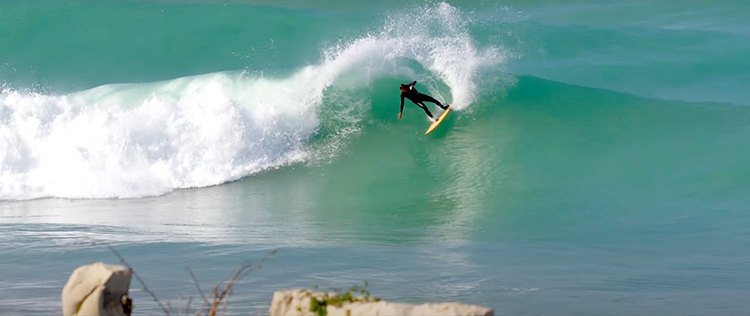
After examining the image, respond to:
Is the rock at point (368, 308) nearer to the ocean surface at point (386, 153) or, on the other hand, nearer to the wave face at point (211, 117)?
the ocean surface at point (386, 153)

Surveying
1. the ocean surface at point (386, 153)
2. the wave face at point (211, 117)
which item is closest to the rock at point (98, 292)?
the ocean surface at point (386, 153)

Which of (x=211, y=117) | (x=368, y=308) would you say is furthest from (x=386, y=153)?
(x=368, y=308)

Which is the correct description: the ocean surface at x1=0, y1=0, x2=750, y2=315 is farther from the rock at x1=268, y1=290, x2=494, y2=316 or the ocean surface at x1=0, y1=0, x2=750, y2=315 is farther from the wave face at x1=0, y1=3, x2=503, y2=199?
the rock at x1=268, y1=290, x2=494, y2=316

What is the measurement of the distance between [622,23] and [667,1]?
2463 mm

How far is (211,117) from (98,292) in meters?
10.4

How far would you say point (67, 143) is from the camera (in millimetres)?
13352

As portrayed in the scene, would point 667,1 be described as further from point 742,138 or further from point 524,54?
point 742,138

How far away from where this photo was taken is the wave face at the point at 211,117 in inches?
500

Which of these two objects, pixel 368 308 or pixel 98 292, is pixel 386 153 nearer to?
pixel 98 292

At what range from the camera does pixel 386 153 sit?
515 inches

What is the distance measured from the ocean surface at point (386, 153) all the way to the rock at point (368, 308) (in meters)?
1.82

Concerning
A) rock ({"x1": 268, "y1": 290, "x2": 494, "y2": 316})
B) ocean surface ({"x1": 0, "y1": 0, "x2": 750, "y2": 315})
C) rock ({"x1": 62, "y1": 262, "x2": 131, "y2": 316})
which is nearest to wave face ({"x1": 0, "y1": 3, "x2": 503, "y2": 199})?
ocean surface ({"x1": 0, "y1": 0, "x2": 750, "y2": 315})

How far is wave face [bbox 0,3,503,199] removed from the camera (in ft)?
41.7

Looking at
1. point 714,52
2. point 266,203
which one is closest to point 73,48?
point 266,203
